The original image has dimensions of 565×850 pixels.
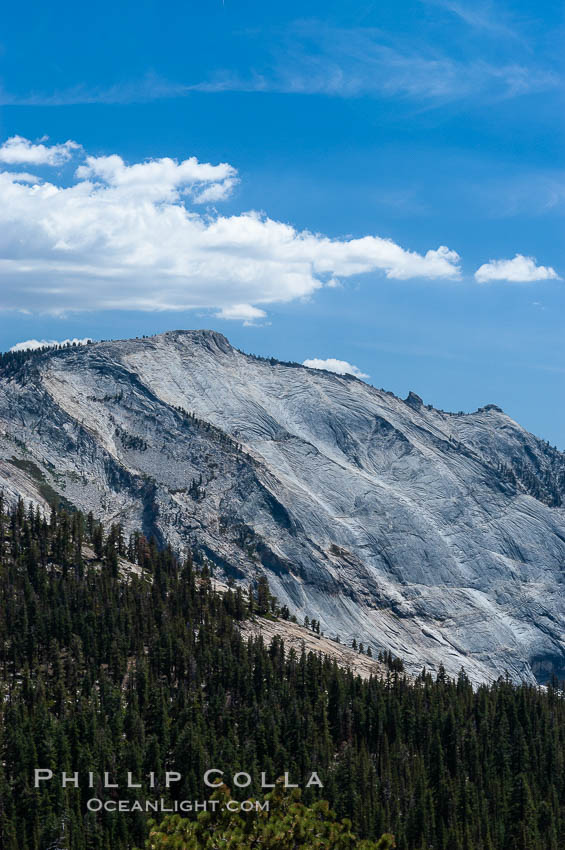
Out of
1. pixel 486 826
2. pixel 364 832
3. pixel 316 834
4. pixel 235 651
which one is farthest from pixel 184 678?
pixel 316 834

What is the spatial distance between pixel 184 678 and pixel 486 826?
63.0m

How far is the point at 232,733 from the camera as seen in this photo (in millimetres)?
154875

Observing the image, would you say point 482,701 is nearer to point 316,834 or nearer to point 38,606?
point 38,606

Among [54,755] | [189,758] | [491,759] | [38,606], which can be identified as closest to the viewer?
[54,755]

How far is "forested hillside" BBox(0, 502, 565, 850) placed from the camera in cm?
13225

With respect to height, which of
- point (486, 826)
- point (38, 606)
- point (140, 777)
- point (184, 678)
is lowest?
point (486, 826)

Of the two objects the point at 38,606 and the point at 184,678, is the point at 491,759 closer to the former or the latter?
the point at 184,678

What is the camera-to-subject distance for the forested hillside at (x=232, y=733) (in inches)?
5207

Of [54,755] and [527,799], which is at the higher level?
[54,755]

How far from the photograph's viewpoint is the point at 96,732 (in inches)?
5497

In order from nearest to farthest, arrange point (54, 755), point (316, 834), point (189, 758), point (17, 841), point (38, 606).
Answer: point (316, 834) → point (17, 841) → point (54, 755) → point (189, 758) → point (38, 606)

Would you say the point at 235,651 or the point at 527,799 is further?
the point at 235,651

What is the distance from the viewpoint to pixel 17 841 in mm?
118875

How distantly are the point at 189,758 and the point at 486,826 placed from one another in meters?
47.3
